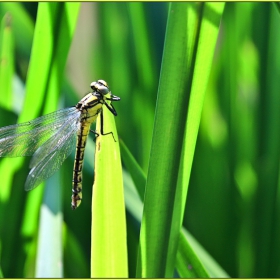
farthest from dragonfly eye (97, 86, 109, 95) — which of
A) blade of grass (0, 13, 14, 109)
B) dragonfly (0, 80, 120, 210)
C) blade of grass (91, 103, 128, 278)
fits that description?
blade of grass (91, 103, 128, 278)

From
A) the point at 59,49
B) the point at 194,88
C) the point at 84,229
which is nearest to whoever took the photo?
the point at 194,88

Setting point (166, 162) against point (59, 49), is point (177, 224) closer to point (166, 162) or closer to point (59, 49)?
point (166, 162)

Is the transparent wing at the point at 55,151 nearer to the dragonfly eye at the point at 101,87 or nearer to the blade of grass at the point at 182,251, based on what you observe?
the dragonfly eye at the point at 101,87

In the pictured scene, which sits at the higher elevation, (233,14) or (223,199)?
(233,14)

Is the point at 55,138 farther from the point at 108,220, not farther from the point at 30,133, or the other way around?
the point at 108,220

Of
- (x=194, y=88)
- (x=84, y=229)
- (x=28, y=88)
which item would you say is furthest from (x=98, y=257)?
(x=84, y=229)

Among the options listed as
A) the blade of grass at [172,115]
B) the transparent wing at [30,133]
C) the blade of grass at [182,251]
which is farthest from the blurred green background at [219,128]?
the blade of grass at [172,115]

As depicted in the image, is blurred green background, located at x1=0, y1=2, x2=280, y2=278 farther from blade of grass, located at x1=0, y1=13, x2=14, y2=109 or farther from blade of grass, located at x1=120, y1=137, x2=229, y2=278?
blade of grass, located at x1=120, y1=137, x2=229, y2=278
